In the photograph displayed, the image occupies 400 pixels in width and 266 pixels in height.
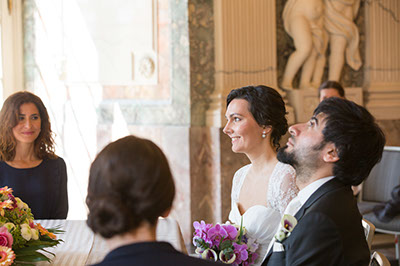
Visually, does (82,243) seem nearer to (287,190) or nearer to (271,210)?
(271,210)

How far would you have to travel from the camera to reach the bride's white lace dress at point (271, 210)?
274cm

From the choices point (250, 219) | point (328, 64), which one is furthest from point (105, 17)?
point (250, 219)

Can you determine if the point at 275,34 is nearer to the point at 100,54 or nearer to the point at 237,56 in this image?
the point at 237,56

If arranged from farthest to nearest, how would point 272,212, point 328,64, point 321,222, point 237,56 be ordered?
point 328,64, point 237,56, point 272,212, point 321,222

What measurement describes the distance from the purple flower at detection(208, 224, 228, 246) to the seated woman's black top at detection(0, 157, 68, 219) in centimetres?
181

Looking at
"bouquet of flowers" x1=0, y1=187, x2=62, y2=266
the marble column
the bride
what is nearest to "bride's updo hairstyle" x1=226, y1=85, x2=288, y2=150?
the bride

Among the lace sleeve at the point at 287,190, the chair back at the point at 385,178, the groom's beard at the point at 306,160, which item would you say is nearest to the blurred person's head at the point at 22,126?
the lace sleeve at the point at 287,190

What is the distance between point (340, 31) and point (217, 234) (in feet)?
15.2

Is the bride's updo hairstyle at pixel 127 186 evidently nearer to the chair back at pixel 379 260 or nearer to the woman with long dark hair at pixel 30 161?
the chair back at pixel 379 260

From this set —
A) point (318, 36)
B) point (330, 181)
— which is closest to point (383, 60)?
point (318, 36)

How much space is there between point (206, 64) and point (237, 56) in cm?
36

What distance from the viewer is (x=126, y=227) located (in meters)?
1.36

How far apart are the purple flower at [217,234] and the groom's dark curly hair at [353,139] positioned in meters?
0.59

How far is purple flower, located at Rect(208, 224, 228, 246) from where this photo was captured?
2453mm
